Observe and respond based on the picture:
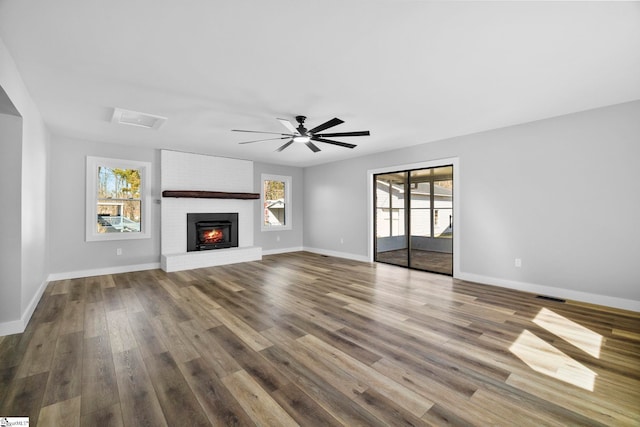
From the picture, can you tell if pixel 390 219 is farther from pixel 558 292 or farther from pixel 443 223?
pixel 558 292

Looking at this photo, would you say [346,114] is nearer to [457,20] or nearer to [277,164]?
[457,20]

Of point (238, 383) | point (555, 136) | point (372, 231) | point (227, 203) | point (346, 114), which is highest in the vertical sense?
point (346, 114)

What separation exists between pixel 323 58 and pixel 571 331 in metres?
3.61

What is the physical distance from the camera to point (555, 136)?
12.6 feet

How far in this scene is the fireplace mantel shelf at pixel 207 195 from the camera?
225 inches

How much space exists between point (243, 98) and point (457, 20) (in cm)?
225

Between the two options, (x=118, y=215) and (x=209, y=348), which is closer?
(x=209, y=348)

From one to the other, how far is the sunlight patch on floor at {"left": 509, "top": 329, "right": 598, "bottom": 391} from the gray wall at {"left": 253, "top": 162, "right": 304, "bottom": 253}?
6.03m

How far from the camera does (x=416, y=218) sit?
577cm

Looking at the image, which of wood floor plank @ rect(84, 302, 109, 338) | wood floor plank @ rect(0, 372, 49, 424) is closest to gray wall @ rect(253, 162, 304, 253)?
wood floor plank @ rect(84, 302, 109, 338)

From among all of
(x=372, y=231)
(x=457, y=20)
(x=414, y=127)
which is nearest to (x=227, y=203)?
(x=372, y=231)

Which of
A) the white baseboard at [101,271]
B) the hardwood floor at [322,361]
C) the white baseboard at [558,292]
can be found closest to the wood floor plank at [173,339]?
the hardwood floor at [322,361]

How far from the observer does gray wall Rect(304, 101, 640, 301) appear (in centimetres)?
338

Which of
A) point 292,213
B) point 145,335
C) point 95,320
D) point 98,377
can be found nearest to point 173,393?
point 98,377
